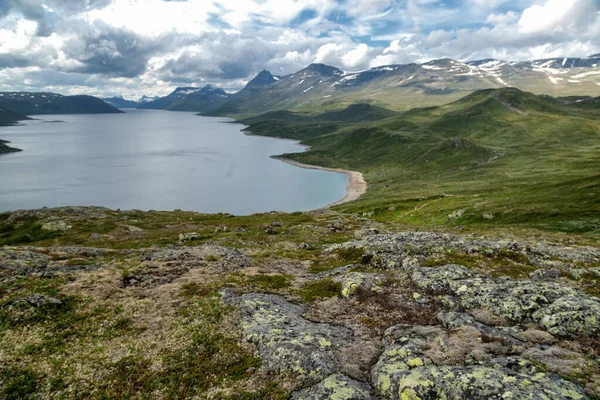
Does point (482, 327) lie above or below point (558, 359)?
below

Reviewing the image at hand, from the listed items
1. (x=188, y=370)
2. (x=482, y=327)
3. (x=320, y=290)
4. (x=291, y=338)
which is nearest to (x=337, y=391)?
(x=291, y=338)

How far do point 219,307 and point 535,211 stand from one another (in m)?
93.2

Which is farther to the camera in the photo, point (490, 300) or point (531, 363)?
point (490, 300)

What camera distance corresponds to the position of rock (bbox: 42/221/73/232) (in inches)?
3410

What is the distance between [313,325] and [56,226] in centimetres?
9406

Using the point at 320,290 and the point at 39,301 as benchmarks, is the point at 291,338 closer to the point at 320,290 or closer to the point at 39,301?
the point at 320,290

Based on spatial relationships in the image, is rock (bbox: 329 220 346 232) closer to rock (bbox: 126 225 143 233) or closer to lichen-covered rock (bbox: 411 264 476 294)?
lichen-covered rock (bbox: 411 264 476 294)

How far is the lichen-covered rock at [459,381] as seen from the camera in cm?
1451

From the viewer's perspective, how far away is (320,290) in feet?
99.8

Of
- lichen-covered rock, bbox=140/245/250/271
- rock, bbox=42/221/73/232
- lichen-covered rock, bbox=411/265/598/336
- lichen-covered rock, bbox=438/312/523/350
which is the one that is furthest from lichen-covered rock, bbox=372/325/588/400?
rock, bbox=42/221/73/232

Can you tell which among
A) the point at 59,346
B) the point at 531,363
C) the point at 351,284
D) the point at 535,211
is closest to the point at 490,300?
the point at 531,363

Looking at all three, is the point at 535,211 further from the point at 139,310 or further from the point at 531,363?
the point at 139,310

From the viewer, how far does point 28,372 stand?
65.4ft

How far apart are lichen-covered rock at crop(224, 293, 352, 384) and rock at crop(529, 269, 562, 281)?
64.8 ft
